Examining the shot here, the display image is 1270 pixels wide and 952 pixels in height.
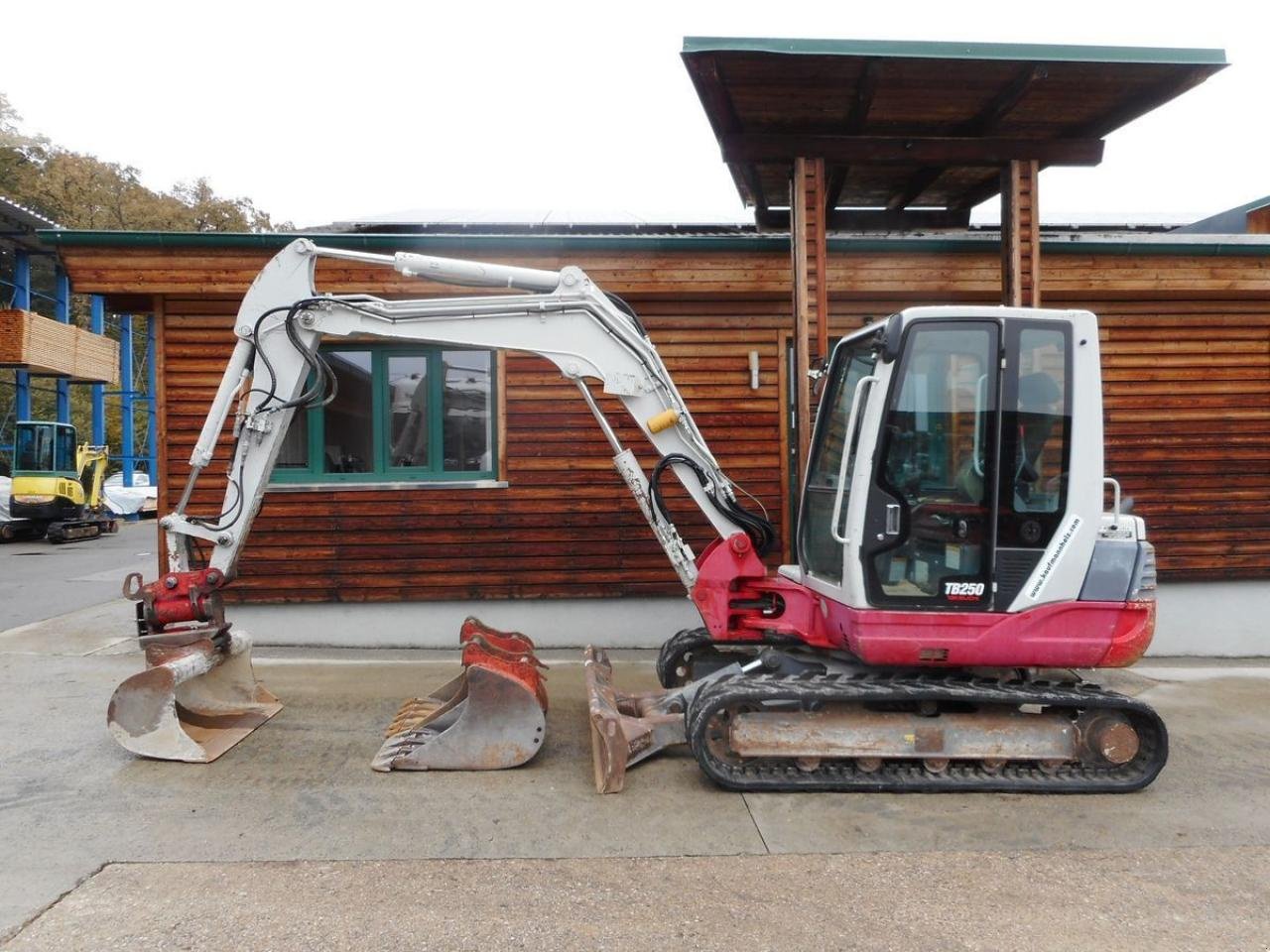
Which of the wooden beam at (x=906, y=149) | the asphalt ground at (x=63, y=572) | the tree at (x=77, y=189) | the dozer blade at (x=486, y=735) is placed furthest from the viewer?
the tree at (x=77, y=189)

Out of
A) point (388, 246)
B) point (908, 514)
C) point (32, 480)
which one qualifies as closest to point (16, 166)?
point (32, 480)

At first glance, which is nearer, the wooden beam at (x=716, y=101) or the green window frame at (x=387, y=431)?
the wooden beam at (x=716, y=101)

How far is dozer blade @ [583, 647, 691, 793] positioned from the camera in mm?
4289

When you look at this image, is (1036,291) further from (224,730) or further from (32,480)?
(32,480)

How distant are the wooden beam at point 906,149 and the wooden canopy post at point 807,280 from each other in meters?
0.14

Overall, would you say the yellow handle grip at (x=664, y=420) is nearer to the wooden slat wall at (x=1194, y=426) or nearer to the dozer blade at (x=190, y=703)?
the dozer blade at (x=190, y=703)

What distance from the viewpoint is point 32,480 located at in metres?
18.6

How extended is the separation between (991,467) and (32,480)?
20.9 m

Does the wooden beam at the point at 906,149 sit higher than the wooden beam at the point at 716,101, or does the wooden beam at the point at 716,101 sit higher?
the wooden beam at the point at 716,101

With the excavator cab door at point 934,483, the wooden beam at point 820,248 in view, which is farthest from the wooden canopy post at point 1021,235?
the excavator cab door at point 934,483

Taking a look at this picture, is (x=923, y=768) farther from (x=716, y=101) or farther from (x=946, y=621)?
(x=716, y=101)

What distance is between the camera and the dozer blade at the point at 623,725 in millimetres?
4289

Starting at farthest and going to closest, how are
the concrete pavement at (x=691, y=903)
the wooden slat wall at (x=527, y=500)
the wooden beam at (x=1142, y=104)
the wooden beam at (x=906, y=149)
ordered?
the wooden slat wall at (x=527, y=500) → the wooden beam at (x=906, y=149) → the wooden beam at (x=1142, y=104) → the concrete pavement at (x=691, y=903)

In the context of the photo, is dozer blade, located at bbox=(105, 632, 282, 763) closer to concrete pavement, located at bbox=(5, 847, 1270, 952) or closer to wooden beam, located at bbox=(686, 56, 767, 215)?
concrete pavement, located at bbox=(5, 847, 1270, 952)
